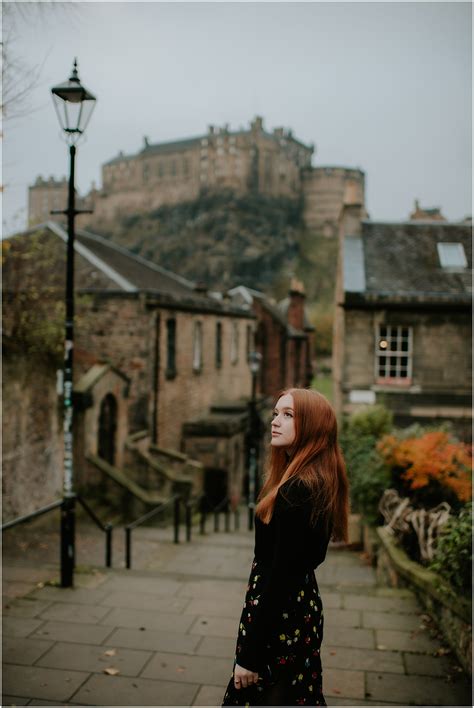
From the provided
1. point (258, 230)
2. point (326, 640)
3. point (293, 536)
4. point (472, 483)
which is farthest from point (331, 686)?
point (258, 230)

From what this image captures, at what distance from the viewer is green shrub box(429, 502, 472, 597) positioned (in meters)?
5.25

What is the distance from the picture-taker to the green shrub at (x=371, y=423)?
44.6 ft

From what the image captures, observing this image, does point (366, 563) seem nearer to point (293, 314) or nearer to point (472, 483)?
point (472, 483)

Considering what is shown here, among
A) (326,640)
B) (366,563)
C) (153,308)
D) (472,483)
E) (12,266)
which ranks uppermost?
(12,266)

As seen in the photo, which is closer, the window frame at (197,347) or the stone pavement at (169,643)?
the stone pavement at (169,643)

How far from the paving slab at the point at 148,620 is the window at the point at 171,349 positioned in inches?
519

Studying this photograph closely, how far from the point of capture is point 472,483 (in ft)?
25.7

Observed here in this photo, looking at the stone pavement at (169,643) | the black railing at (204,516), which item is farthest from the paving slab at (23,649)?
the black railing at (204,516)

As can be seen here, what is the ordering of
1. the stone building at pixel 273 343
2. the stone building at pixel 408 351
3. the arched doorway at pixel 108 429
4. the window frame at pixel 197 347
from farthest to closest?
the stone building at pixel 273 343 < the window frame at pixel 197 347 < the stone building at pixel 408 351 < the arched doorway at pixel 108 429

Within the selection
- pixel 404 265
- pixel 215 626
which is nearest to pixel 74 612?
pixel 215 626

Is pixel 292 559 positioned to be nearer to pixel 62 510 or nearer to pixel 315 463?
pixel 315 463

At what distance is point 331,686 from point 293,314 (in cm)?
3495

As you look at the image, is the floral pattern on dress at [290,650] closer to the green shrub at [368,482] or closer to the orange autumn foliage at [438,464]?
the orange autumn foliage at [438,464]

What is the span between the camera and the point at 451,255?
20.6 metres
